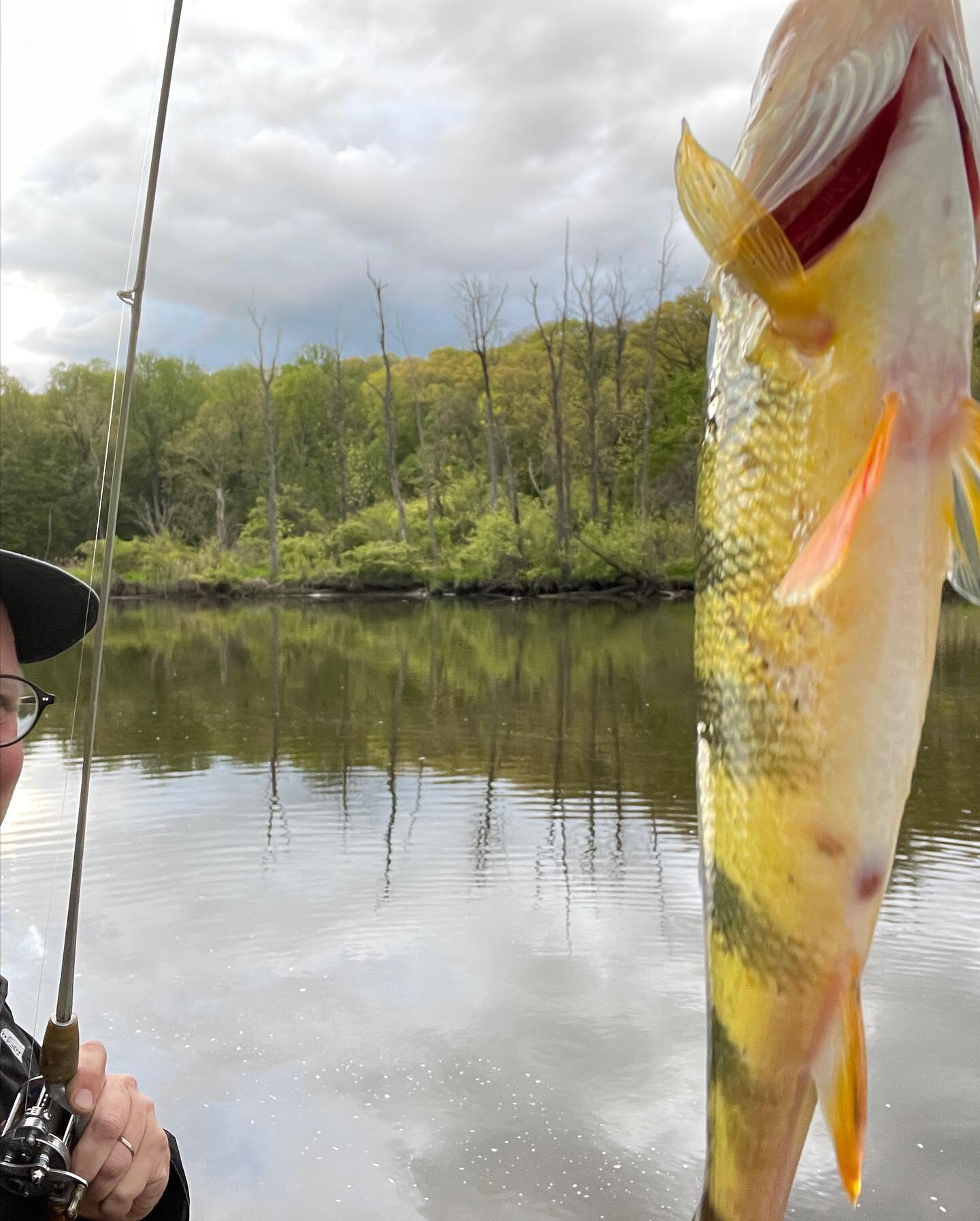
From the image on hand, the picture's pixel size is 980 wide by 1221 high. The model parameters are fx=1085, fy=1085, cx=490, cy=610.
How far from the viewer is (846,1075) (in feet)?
2.48

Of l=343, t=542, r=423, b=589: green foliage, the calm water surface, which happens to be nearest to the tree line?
l=343, t=542, r=423, b=589: green foliage

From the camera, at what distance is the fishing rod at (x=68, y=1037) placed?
1.34 meters

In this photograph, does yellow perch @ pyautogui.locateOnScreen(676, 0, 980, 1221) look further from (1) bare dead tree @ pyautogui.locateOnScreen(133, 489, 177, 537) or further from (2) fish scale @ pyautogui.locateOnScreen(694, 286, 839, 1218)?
(1) bare dead tree @ pyautogui.locateOnScreen(133, 489, 177, 537)

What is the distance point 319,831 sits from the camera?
29.6 ft

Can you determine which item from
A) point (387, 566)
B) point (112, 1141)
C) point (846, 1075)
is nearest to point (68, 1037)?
point (112, 1141)

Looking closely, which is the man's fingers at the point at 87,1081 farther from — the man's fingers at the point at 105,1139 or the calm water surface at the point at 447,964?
the calm water surface at the point at 447,964

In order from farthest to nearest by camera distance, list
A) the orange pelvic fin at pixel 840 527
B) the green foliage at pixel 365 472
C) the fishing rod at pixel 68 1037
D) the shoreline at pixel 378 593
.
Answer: the green foliage at pixel 365 472 → the shoreline at pixel 378 593 → the fishing rod at pixel 68 1037 → the orange pelvic fin at pixel 840 527

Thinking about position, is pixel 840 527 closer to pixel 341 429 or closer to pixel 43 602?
pixel 43 602

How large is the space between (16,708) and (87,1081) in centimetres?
65

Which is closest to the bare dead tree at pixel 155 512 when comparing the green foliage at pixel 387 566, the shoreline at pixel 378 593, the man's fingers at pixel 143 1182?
the shoreline at pixel 378 593

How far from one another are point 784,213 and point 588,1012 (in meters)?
5.39

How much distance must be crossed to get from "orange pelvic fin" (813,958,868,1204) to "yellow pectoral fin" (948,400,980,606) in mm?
277

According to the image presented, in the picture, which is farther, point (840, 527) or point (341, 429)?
point (341, 429)

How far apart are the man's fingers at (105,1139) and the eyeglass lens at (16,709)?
1.98 ft
